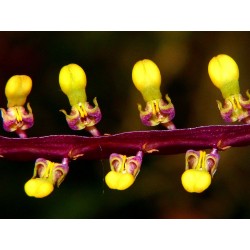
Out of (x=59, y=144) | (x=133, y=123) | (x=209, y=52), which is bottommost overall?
(x=59, y=144)

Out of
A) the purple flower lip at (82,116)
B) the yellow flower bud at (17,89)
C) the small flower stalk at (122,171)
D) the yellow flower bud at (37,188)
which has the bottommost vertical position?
the yellow flower bud at (37,188)

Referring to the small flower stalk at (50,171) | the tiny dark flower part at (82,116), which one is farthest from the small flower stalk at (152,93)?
the small flower stalk at (50,171)

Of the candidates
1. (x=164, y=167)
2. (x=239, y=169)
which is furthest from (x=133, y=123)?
(x=239, y=169)

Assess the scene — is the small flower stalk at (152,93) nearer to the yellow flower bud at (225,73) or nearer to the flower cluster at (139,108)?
the flower cluster at (139,108)

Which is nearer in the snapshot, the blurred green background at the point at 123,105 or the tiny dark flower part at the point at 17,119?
the tiny dark flower part at the point at 17,119

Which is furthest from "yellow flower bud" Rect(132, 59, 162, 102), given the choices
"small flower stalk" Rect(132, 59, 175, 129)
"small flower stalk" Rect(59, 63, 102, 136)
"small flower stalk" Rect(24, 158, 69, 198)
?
"small flower stalk" Rect(24, 158, 69, 198)

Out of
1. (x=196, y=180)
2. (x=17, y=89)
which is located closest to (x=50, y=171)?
(x=17, y=89)

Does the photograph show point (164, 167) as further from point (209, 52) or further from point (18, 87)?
point (18, 87)

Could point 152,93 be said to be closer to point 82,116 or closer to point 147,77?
point 147,77
